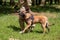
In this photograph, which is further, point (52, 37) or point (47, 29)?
point (47, 29)

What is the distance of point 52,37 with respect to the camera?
9328 millimetres

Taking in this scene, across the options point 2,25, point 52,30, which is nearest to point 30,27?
point 52,30

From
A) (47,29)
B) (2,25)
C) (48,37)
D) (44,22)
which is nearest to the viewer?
(48,37)

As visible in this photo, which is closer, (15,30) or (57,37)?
(57,37)

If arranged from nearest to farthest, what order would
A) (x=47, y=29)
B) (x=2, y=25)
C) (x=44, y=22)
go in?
1. (x=44, y=22)
2. (x=47, y=29)
3. (x=2, y=25)

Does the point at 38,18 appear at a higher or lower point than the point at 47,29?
higher

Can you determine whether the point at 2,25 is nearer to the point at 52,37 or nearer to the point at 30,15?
the point at 30,15

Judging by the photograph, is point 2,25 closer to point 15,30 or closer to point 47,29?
point 15,30

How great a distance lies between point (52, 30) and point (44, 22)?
935 mm

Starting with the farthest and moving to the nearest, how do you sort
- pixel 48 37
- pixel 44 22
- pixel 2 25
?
pixel 2 25
pixel 44 22
pixel 48 37

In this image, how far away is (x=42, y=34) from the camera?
384 inches

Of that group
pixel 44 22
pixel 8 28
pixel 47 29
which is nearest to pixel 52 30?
pixel 47 29

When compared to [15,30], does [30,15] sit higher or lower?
higher

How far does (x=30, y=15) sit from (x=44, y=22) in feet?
1.99
